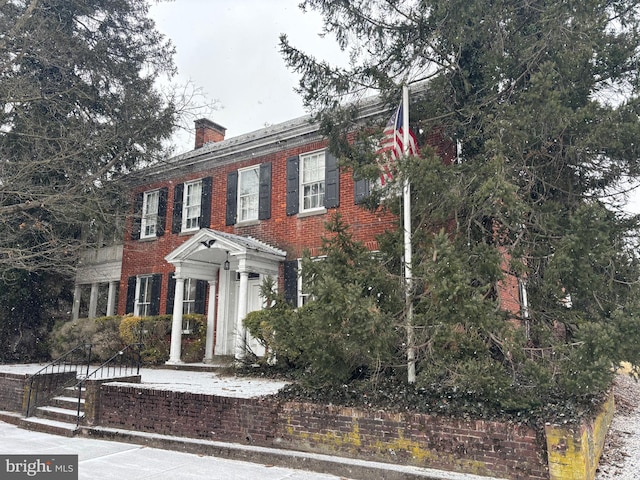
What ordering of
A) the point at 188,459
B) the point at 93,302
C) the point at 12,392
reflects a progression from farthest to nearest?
the point at 93,302, the point at 12,392, the point at 188,459

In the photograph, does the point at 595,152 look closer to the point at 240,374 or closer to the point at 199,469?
the point at 199,469

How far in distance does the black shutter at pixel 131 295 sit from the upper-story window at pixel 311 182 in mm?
6384

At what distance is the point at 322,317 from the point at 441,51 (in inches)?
182

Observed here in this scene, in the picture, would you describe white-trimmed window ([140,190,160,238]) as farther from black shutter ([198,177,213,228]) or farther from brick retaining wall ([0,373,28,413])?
brick retaining wall ([0,373,28,413])

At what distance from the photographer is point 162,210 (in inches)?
613

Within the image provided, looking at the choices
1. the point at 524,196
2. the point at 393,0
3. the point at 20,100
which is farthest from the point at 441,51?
the point at 20,100

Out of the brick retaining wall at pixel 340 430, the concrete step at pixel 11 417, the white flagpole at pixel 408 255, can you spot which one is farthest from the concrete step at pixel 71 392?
the white flagpole at pixel 408 255

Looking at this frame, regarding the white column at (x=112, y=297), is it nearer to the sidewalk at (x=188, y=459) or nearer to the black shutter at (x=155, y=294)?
the black shutter at (x=155, y=294)

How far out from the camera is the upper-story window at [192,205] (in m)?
14.4

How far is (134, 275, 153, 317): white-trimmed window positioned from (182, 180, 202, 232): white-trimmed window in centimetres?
218

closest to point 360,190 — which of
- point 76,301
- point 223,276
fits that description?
point 223,276

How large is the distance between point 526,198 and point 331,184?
6012 millimetres

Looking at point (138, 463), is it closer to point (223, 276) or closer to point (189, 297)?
point (223, 276)

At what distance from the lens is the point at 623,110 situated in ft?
18.6
